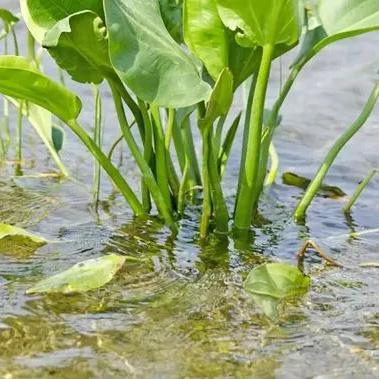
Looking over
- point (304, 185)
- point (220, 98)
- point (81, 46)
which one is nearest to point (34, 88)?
point (81, 46)

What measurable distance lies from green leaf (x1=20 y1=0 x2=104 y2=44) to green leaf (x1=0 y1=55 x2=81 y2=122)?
0.10 meters

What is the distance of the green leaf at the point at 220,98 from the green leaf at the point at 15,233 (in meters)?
0.40

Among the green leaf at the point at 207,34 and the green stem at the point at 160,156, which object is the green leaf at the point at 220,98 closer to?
the green leaf at the point at 207,34

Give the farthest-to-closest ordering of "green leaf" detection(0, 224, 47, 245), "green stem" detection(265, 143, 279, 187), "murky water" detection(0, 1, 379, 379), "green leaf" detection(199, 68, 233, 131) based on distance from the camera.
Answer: "green stem" detection(265, 143, 279, 187) → "green leaf" detection(0, 224, 47, 245) → "green leaf" detection(199, 68, 233, 131) → "murky water" detection(0, 1, 379, 379)

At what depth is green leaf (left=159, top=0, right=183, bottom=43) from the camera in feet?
6.11

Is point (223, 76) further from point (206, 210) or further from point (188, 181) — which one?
point (188, 181)

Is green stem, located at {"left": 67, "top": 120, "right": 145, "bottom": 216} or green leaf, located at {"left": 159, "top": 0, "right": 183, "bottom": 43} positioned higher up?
green leaf, located at {"left": 159, "top": 0, "right": 183, "bottom": 43}

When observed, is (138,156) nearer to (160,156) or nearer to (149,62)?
(160,156)

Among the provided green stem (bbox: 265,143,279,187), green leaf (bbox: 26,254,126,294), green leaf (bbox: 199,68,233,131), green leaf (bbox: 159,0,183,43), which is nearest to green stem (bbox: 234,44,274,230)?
green leaf (bbox: 199,68,233,131)

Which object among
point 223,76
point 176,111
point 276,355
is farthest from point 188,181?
point 276,355

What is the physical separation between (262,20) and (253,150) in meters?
0.25

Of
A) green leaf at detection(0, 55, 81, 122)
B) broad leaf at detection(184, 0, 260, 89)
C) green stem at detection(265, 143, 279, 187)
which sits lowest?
green stem at detection(265, 143, 279, 187)

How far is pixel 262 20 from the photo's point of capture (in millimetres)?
1677

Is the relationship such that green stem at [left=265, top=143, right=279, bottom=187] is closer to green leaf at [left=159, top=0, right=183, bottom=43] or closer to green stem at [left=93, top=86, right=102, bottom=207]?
green stem at [left=93, top=86, right=102, bottom=207]
